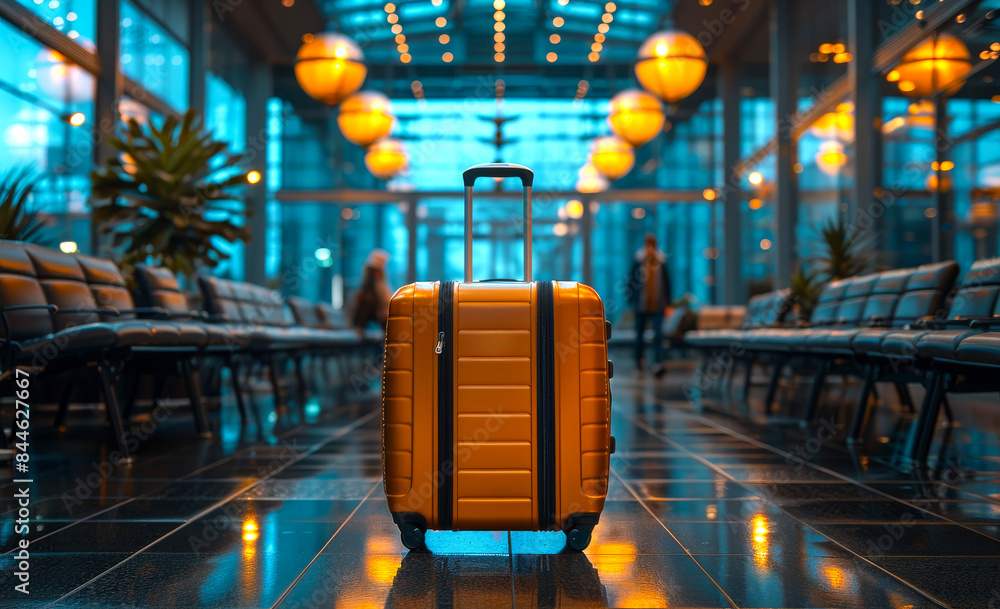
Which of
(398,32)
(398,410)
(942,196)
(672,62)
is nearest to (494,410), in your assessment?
(398,410)

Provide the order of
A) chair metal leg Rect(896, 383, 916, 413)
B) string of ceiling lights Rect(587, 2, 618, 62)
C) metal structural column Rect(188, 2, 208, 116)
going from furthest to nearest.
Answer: string of ceiling lights Rect(587, 2, 618, 62)
metal structural column Rect(188, 2, 208, 116)
chair metal leg Rect(896, 383, 916, 413)

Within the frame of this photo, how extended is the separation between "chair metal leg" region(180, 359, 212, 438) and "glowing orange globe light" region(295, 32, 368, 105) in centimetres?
426

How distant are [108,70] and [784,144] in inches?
384

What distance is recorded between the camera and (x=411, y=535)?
6.10 ft

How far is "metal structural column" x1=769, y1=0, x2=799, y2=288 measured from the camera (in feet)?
38.6

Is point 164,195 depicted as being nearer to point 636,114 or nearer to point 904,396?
point 904,396

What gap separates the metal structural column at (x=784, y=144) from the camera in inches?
463

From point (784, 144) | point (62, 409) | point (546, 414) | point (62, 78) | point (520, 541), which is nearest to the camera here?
point (546, 414)

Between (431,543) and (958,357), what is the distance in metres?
1.86

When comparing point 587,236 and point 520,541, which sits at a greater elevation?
point 587,236

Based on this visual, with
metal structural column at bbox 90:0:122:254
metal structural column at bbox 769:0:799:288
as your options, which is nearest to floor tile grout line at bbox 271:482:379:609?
metal structural column at bbox 90:0:122:254

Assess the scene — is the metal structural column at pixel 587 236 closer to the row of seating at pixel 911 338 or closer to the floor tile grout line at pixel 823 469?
the row of seating at pixel 911 338

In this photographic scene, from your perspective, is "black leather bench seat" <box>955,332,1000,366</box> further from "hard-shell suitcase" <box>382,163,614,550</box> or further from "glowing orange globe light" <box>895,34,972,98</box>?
"glowing orange globe light" <box>895,34,972,98</box>

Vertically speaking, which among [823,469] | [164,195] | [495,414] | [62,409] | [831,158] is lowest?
[823,469]
